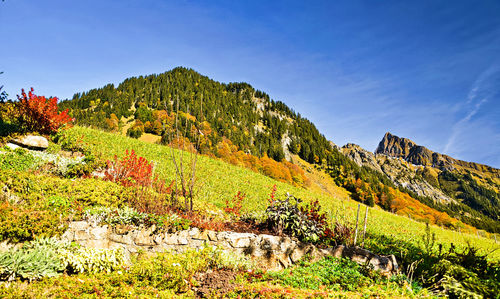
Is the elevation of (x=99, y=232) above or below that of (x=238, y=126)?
below

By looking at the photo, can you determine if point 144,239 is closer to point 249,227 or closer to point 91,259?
point 91,259

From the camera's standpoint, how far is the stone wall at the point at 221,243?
5.84 metres

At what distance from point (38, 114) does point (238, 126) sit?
7771 cm

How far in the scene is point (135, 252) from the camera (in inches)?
231

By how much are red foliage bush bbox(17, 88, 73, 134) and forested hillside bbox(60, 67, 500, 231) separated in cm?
2588

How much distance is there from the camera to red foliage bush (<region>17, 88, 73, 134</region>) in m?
10.8

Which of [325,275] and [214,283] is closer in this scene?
[214,283]

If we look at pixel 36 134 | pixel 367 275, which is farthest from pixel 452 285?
pixel 36 134

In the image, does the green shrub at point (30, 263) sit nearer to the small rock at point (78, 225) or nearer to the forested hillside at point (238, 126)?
the small rock at point (78, 225)

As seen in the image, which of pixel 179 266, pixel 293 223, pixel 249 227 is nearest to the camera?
pixel 179 266

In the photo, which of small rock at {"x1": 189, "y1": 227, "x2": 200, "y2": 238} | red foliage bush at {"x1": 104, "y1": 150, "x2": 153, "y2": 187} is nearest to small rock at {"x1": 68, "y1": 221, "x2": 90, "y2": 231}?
small rock at {"x1": 189, "y1": 227, "x2": 200, "y2": 238}

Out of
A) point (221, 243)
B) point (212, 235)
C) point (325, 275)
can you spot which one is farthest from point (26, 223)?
point (325, 275)

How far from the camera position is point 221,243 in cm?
641

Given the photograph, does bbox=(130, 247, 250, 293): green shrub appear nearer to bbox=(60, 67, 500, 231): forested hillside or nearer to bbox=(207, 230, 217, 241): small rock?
bbox=(207, 230, 217, 241): small rock
